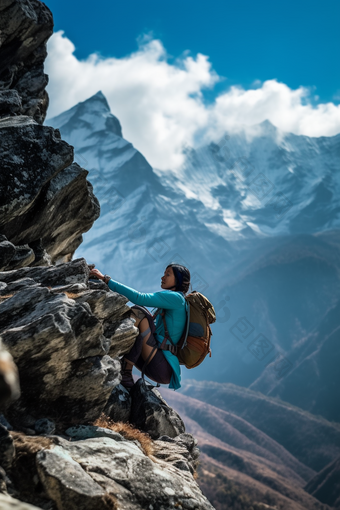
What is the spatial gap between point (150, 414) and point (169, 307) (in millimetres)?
3346

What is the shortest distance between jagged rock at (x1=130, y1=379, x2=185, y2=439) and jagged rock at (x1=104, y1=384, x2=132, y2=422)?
244 millimetres

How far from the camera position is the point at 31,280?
10508 millimetres

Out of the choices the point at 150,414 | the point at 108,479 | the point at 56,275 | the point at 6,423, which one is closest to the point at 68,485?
the point at 108,479

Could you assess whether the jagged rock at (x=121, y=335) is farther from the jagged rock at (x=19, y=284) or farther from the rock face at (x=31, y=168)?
the rock face at (x=31, y=168)

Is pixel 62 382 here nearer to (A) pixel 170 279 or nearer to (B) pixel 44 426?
(B) pixel 44 426

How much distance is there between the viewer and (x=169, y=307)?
10438 mm

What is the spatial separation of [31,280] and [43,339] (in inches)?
112

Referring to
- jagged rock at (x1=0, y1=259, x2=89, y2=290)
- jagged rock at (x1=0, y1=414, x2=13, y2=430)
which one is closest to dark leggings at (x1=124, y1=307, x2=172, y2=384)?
jagged rock at (x1=0, y1=259, x2=89, y2=290)

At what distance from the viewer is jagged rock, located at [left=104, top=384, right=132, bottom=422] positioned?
1062cm

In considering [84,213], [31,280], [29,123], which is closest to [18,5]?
[29,123]

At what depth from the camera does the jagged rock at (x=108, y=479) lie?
20.1ft

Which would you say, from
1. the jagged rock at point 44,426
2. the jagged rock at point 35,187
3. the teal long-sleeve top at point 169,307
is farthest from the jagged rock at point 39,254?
the jagged rock at point 44,426

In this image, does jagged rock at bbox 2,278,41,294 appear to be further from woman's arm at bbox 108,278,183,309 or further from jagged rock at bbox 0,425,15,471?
jagged rock at bbox 0,425,15,471

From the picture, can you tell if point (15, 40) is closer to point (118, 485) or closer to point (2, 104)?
point (2, 104)
